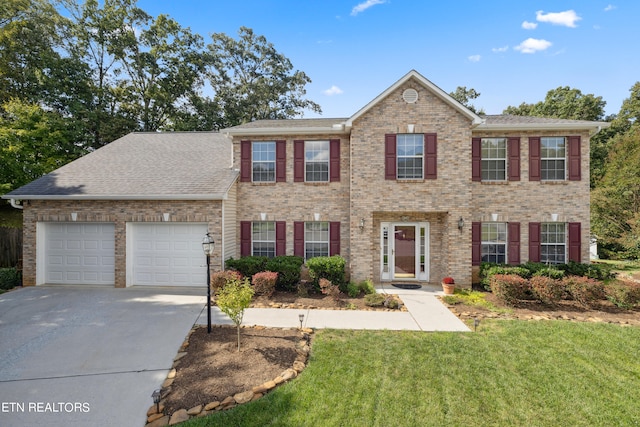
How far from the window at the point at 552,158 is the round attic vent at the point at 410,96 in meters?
5.19

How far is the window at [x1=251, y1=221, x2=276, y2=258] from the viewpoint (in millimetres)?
11203

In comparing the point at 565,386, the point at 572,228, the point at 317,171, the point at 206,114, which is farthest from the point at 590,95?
the point at 206,114

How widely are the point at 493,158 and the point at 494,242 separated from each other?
323 centimetres

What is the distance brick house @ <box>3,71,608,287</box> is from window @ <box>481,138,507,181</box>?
0.04 meters

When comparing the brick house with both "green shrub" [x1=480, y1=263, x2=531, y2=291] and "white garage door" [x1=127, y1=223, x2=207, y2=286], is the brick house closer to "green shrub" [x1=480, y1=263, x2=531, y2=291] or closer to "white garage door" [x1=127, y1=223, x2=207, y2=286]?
"white garage door" [x1=127, y1=223, x2=207, y2=286]

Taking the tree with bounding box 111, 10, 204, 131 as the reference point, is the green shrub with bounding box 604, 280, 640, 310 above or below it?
below

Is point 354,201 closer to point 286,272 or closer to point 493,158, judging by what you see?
point 286,272

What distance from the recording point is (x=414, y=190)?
1009 centimetres

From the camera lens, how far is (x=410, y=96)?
1002 cm

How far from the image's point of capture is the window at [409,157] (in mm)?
10195

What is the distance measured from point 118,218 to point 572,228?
16657 mm

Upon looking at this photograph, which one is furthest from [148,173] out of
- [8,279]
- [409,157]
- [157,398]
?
[409,157]

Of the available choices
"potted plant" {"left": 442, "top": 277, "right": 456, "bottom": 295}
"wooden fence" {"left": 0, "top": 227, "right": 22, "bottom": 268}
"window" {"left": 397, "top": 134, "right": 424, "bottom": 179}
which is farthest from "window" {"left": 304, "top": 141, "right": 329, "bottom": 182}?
"wooden fence" {"left": 0, "top": 227, "right": 22, "bottom": 268}

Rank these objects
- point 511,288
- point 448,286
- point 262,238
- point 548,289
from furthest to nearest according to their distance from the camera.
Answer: point 262,238, point 448,286, point 511,288, point 548,289
